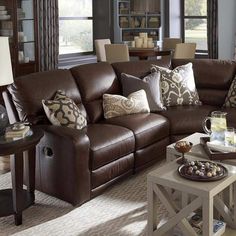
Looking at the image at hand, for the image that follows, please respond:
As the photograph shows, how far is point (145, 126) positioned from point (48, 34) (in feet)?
12.6

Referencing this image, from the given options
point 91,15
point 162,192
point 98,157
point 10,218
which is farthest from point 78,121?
point 91,15

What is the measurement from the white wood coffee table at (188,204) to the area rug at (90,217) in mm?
377

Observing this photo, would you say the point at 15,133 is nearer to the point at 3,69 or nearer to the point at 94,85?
the point at 3,69

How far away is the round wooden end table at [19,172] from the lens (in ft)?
9.37

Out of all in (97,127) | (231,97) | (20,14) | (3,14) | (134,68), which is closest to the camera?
(97,127)

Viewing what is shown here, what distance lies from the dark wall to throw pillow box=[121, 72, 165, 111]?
157 inches

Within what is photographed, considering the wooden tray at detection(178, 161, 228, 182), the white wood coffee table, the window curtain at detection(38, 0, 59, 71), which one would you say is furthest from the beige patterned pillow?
the window curtain at detection(38, 0, 59, 71)

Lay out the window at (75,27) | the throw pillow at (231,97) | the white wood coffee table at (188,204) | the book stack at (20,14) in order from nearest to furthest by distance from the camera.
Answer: the white wood coffee table at (188,204), the throw pillow at (231,97), the book stack at (20,14), the window at (75,27)

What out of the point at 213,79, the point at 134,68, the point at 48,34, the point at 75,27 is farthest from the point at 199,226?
the point at 75,27

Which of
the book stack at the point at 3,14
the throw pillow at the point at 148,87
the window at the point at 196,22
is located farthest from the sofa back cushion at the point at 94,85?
the window at the point at 196,22

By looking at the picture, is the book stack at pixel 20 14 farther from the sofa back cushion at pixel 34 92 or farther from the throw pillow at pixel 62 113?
the throw pillow at pixel 62 113

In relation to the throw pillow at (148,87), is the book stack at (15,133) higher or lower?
lower

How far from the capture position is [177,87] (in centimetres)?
464

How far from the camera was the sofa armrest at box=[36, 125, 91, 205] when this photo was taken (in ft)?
10.4
